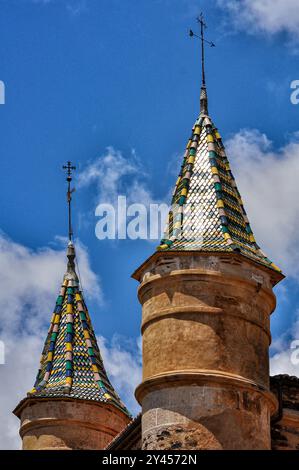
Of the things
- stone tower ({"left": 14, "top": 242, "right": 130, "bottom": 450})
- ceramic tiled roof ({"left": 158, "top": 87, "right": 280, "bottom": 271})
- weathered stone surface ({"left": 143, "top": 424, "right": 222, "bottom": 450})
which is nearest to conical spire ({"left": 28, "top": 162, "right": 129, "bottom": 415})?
stone tower ({"left": 14, "top": 242, "right": 130, "bottom": 450})

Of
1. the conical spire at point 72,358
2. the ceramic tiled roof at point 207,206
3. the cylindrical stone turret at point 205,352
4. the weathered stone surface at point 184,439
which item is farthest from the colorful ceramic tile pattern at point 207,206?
the conical spire at point 72,358

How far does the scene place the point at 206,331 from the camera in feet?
63.8

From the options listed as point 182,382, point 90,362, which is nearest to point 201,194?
point 182,382

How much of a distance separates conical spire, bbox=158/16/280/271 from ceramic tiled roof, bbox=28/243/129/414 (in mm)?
6546

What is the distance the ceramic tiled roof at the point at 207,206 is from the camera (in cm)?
2023

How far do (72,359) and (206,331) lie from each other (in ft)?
25.8

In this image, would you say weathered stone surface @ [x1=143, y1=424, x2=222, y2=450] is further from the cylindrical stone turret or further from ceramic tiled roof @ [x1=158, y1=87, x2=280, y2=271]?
ceramic tiled roof @ [x1=158, y1=87, x2=280, y2=271]

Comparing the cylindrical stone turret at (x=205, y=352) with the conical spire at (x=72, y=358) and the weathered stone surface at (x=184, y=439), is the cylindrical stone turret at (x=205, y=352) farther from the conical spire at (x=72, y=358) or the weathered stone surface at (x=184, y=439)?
the conical spire at (x=72, y=358)

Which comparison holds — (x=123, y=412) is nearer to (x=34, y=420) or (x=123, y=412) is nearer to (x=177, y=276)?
(x=34, y=420)

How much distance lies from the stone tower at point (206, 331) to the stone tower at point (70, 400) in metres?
6.55

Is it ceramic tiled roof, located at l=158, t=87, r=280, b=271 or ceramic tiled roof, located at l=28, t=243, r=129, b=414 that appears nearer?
ceramic tiled roof, located at l=158, t=87, r=280, b=271

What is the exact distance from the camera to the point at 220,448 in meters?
18.8

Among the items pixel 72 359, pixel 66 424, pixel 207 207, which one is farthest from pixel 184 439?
pixel 72 359

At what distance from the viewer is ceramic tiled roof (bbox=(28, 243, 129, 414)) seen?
87.3 feet
